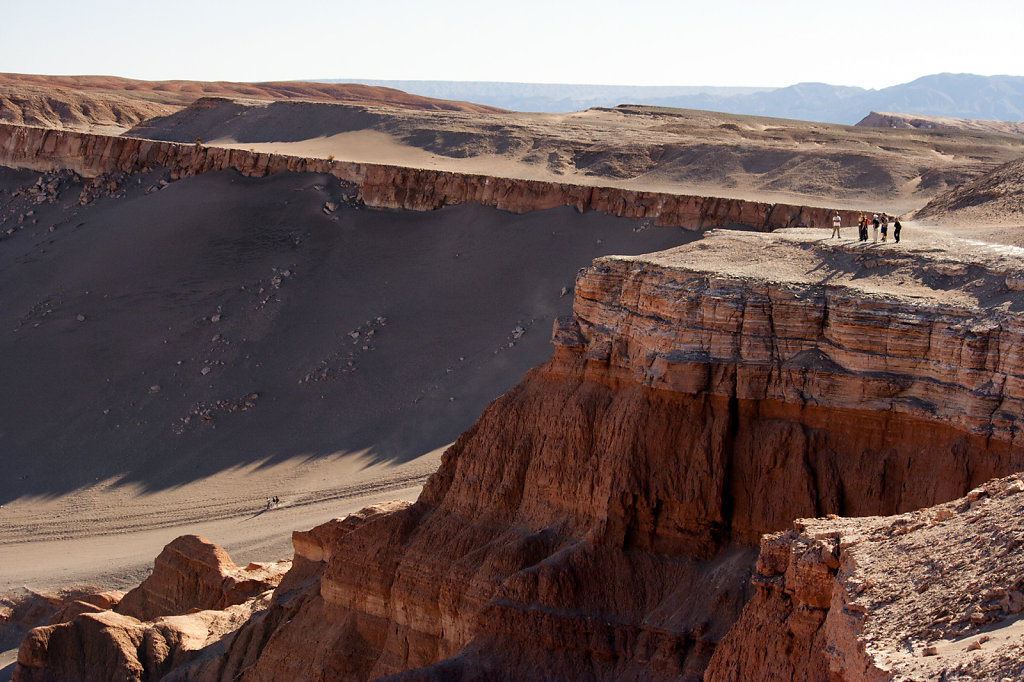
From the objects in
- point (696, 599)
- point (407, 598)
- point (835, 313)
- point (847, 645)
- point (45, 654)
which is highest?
point (835, 313)

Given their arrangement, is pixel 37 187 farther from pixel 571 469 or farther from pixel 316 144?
pixel 571 469

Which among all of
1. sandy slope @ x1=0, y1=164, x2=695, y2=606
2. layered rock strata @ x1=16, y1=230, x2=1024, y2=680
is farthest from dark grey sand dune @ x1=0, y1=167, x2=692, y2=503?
layered rock strata @ x1=16, y1=230, x2=1024, y2=680

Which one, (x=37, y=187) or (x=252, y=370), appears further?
(x=37, y=187)

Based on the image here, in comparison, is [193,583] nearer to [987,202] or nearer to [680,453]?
[680,453]

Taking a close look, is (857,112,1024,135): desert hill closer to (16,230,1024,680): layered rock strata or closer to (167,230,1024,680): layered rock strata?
(16,230,1024,680): layered rock strata

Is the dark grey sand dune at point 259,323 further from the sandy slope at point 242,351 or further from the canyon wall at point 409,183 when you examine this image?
the canyon wall at point 409,183

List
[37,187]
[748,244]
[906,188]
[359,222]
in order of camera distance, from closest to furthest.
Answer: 1. [748,244]
2. [359,222]
3. [906,188]
4. [37,187]

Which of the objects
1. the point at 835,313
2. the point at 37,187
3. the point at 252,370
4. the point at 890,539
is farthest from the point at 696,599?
the point at 37,187

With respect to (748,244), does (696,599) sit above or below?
below
